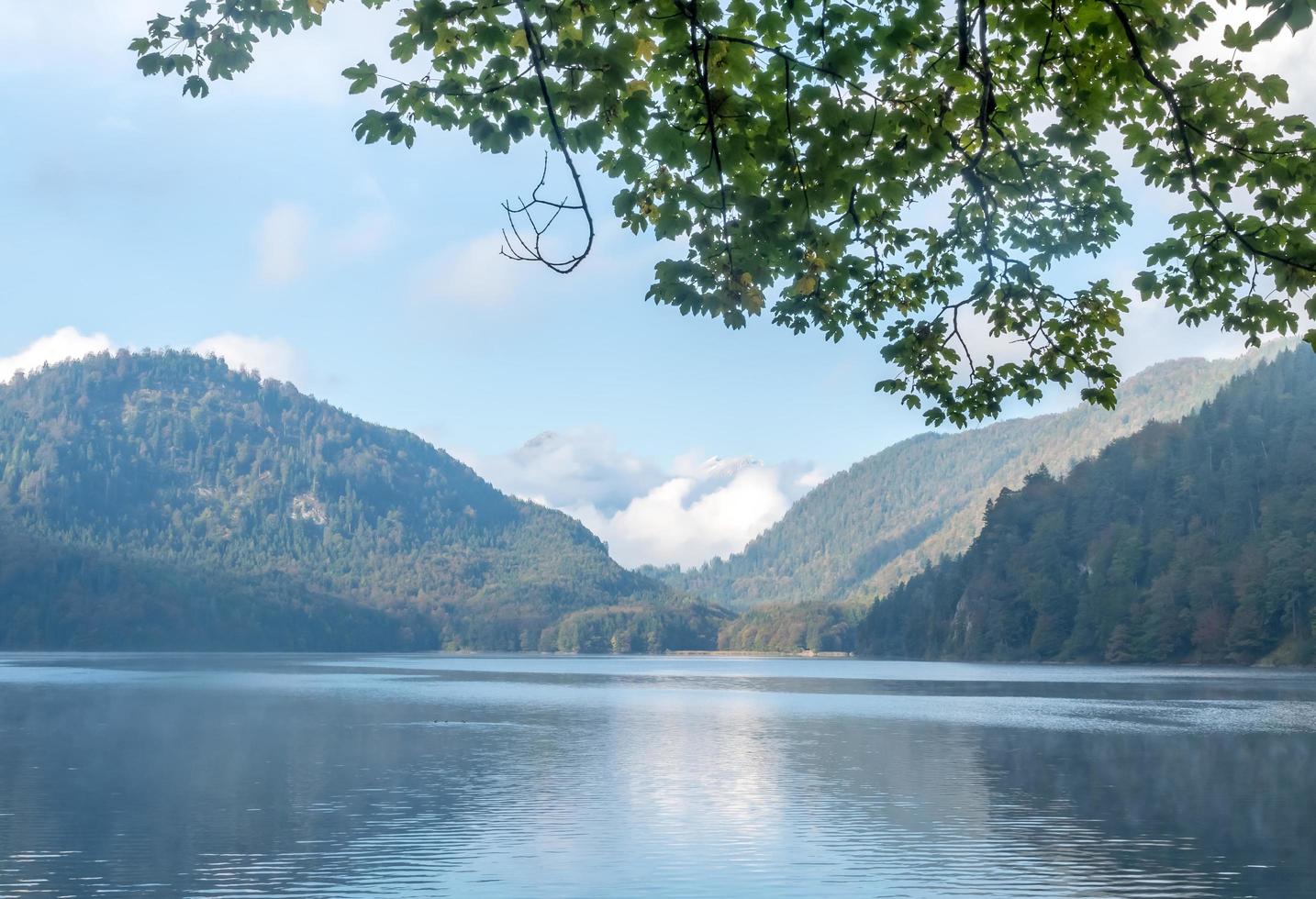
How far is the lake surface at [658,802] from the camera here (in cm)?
3341

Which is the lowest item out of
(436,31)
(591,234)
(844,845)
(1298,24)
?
(844,845)

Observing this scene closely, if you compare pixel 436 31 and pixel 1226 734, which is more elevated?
pixel 436 31

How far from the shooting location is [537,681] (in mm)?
158625

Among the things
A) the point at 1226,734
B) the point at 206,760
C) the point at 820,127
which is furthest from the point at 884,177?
the point at 1226,734

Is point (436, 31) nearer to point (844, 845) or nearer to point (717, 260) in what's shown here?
point (717, 260)

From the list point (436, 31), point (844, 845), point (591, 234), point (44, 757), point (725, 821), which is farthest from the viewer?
point (44, 757)

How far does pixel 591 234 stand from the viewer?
35.9 ft

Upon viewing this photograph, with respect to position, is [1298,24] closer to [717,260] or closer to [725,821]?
[717,260]

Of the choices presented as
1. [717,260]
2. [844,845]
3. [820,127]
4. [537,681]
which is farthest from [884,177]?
[537,681]

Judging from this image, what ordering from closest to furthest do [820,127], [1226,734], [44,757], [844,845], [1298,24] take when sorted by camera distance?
[1298,24] → [820,127] → [844,845] → [44,757] → [1226,734]

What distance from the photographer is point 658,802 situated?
46.9 meters

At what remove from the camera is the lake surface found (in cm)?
3341

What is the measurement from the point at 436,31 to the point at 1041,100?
316 inches

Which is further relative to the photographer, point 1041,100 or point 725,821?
point 725,821
